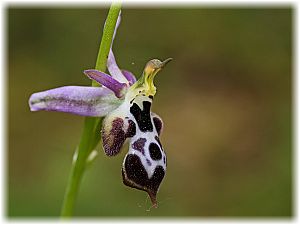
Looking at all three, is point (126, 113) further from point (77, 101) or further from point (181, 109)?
point (181, 109)

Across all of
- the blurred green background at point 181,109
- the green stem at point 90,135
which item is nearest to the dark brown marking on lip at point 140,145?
the green stem at point 90,135

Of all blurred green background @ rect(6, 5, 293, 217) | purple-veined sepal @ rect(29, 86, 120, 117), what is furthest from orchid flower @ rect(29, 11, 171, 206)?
blurred green background @ rect(6, 5, 293, 217)

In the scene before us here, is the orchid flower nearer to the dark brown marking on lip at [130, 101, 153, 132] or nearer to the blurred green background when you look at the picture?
the dark brown marking on lip at [130, 101, 153, 132]

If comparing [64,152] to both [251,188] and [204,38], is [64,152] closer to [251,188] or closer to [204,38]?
[251,188]

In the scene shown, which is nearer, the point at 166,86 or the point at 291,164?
the point at 291,164

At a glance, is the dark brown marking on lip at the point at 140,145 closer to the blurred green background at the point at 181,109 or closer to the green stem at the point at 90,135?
the green stem at the point at 90,135

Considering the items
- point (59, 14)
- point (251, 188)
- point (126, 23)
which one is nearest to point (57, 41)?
point (59, 14)
